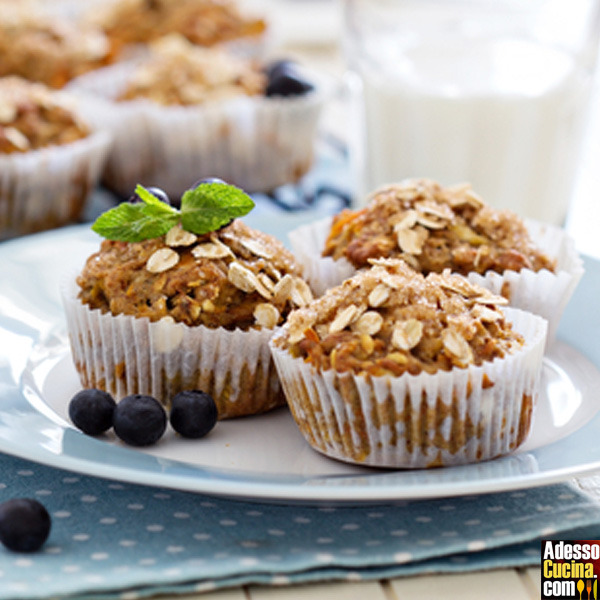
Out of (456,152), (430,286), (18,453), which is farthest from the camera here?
(456,152)

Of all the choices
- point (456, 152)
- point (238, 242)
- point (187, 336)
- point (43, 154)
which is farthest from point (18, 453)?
point (456, 152)

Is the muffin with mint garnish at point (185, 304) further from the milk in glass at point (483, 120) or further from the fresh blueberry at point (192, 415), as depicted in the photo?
the milk in glass at point (483, 120)

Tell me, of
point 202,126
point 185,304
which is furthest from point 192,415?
point 202,126

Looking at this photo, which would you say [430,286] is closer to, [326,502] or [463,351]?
[463,351]

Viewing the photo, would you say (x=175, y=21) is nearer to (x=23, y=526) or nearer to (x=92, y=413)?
(x=92, y=413)

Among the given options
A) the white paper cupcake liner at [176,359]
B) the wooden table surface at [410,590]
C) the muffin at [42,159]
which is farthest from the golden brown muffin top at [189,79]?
the wooden table surface at [410,590]

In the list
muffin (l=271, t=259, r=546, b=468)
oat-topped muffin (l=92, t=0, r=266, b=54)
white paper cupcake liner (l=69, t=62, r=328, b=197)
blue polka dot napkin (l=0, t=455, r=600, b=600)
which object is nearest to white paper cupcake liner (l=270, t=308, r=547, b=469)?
muffin (l=271, t=259, r=546, b=468)

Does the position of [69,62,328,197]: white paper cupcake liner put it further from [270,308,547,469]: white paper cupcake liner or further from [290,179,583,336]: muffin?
[270,308,547,469]: white paper cupcake liner
